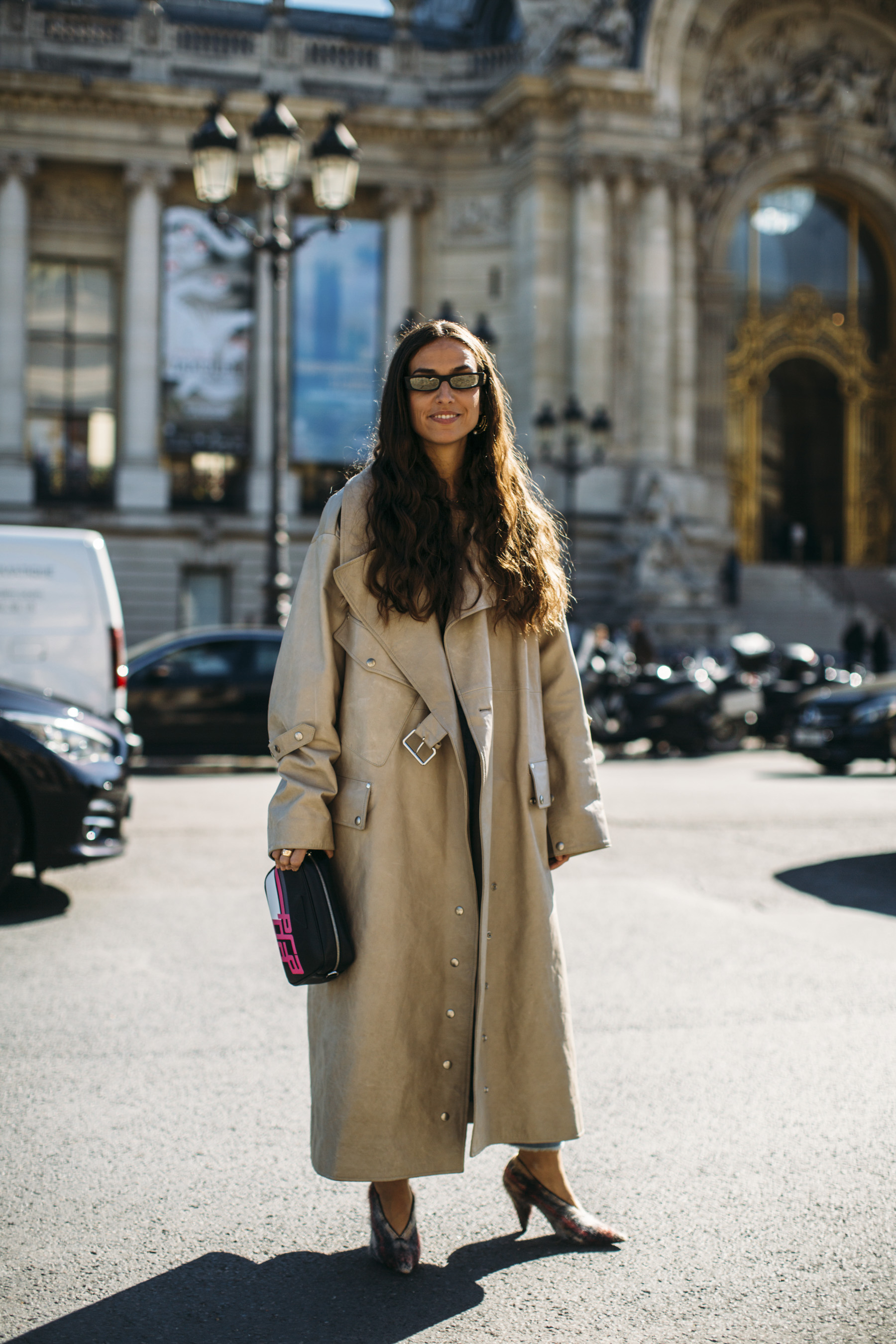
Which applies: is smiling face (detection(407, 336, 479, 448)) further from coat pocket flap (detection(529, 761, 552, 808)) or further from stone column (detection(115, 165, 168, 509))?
stone column (detection(115, 165, 168, 509))

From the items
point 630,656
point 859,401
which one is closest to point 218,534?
point 630,656

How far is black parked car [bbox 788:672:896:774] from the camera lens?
14.4m

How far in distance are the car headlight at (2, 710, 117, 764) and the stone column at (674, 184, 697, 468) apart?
27.5 meters

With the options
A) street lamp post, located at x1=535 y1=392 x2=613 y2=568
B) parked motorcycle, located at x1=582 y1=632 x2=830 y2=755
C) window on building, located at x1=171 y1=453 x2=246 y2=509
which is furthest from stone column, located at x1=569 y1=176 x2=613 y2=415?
parked motorcycle, located at x1=582 y1=632 x2=830 y2=755

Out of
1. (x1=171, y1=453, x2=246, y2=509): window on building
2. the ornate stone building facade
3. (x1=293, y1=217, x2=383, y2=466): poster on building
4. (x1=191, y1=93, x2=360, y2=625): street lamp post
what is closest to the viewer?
(x1=191, y1=93, x2=360, y2=625): street lamp post

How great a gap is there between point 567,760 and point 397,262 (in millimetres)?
33030

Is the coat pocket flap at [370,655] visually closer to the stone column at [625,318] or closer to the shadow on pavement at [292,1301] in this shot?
the shadow on pavement at [292,1301]

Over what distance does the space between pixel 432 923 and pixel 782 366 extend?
36943mm

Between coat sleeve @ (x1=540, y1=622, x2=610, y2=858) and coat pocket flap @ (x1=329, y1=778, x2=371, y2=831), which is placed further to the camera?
coat sleeve @ (x1=540, y1=622, x2=610, y2=858)

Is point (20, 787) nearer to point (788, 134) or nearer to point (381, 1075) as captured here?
point (381, 1075)

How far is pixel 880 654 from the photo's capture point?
28.2m

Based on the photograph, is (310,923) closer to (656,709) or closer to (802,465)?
(656,709)

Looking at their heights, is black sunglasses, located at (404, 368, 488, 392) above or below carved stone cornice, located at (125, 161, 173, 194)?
below

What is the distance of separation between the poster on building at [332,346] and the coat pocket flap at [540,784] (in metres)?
30.0
